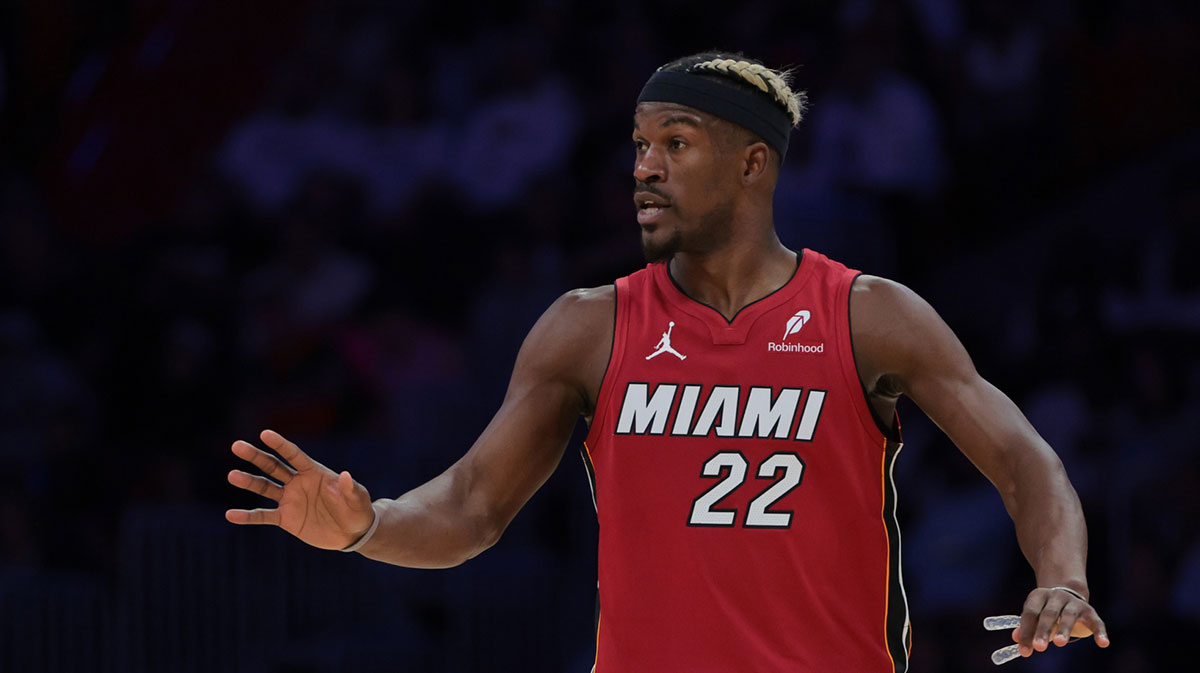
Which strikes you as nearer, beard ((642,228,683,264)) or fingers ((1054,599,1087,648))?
fingers ((1054,599,1087,648))

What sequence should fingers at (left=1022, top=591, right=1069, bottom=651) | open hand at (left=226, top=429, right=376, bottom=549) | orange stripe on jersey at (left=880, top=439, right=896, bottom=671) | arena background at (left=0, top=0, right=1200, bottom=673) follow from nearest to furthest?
fingers at (left=1022, top=591, right=1069, bottom=651) → open hand at (left=226, top=429, right=376, bottom=549) → orange stripe on jersey at (left=880, top=439, right=896, bottom=671) → arena background at (left=0, top=0, right=1200, bottom=673)

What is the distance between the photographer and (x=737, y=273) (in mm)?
3594

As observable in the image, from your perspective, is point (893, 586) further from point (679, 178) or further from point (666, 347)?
point (679, 178)

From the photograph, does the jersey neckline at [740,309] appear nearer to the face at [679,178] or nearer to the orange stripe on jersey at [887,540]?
the face at [679,178]

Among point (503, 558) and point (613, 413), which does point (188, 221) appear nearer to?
point (503, 558)

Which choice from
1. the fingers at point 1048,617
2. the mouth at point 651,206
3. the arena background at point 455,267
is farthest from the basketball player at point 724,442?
the arena background at point 455,267

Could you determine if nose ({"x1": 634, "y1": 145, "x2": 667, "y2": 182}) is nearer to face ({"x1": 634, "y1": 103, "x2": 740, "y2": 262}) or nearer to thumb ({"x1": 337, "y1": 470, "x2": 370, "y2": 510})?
face ({"x1": 634, "y1": 103, "x2": 740, "y2": 262})

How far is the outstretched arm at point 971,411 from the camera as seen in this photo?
3.20 meters

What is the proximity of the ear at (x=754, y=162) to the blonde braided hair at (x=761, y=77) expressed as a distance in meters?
0.13

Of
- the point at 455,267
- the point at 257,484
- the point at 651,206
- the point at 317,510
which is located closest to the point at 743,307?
the point at 651,206

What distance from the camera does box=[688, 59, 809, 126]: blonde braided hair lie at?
3.58 metres

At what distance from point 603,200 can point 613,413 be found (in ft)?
14.2

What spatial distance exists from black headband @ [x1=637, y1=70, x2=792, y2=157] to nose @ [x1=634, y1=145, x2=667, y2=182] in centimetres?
13

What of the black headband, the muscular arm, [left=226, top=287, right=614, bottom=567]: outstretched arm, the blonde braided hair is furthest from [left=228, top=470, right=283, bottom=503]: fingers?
the blonde braided hair
